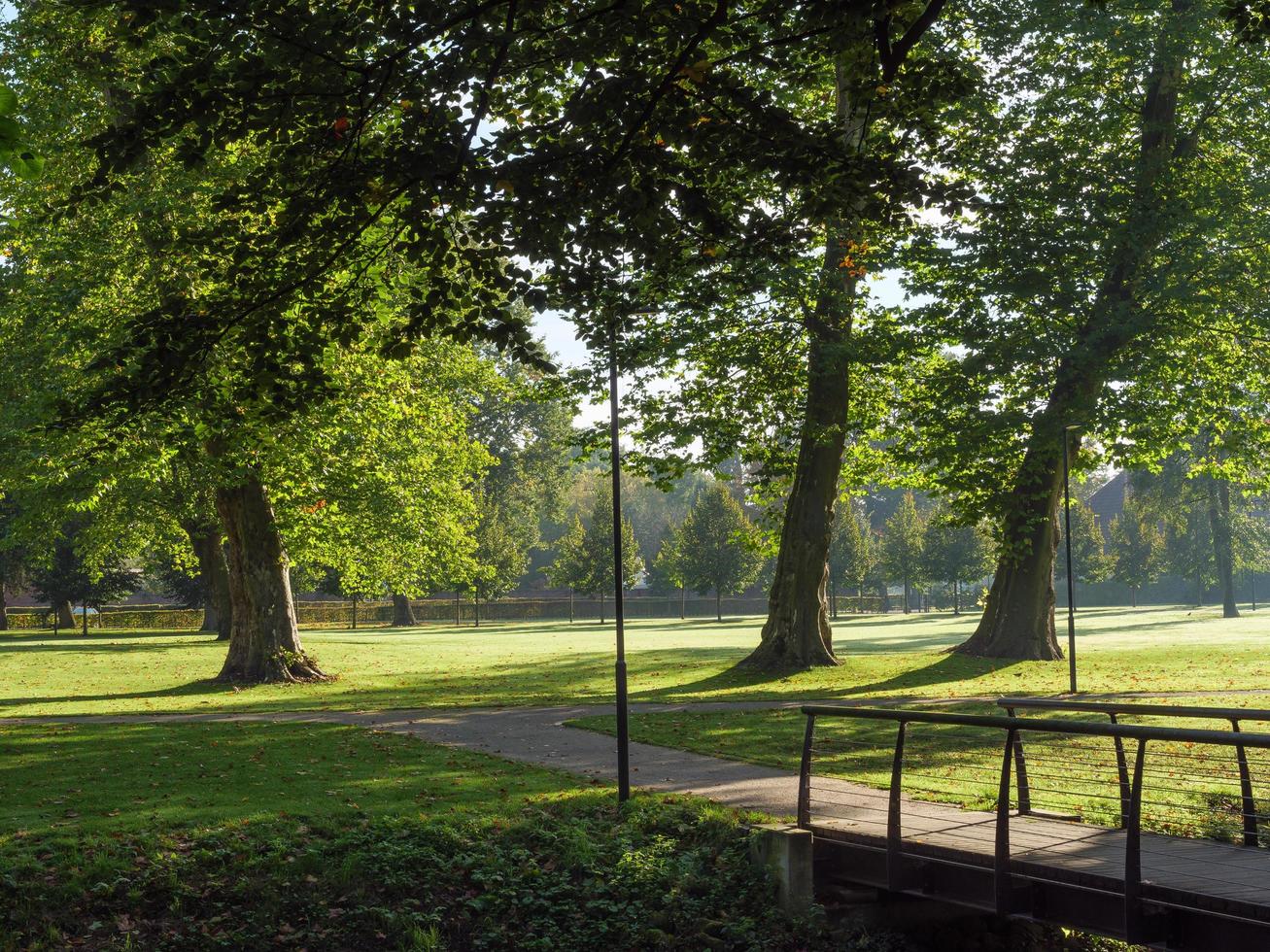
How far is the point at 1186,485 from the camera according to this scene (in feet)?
241

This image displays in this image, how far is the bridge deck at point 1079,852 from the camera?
7.61 metres

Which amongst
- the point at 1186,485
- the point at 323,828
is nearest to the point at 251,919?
the point at 323,828

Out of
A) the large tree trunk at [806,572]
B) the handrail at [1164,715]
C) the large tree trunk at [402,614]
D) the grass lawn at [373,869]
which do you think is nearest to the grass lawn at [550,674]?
the large tree trunk at [806,572]

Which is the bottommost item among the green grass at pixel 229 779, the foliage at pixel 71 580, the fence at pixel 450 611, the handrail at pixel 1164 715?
the fence at pixel 450 611

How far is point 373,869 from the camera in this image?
10609 mm

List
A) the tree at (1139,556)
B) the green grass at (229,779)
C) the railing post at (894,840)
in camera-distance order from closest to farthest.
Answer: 1. the railing post at (894,840)
2. the green grass at (229,779)
3. the tree at (1139,556)

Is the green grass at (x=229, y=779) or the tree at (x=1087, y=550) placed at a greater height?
the tree at (x=1087, y=550)

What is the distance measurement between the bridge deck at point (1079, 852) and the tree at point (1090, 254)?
1780 cm

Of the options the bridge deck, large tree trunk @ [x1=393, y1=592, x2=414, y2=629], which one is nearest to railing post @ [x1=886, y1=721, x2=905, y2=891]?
the bridge deck

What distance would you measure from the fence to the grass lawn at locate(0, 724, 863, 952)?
191ft

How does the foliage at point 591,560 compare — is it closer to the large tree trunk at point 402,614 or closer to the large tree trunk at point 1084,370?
the large tree trunk at point 402,614

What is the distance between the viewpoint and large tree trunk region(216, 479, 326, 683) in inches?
1100

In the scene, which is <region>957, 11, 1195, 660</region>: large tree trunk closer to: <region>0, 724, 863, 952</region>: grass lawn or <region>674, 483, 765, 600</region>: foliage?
<region>0, 724, 863, 952</region>: grass lawn

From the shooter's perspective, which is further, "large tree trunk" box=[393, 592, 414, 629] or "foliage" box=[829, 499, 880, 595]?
"foliage" box=[829, 499, 880, 595]
